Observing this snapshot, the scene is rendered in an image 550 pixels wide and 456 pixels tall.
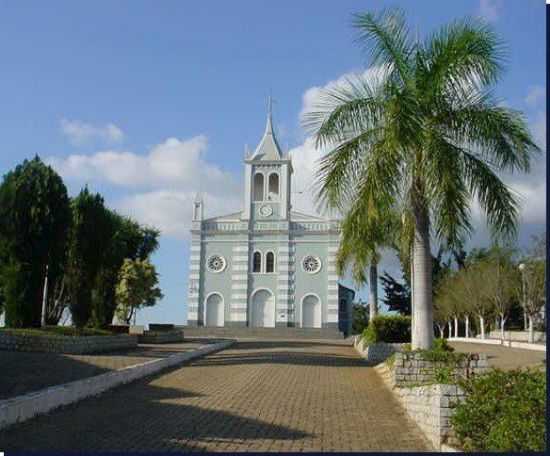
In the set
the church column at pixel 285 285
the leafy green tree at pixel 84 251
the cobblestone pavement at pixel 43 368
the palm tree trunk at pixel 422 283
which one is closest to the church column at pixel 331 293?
the church column at pixel 285 285

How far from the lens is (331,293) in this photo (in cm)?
4988

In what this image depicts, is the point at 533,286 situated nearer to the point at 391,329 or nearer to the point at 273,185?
the point at 391,329

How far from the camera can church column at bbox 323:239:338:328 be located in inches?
1939

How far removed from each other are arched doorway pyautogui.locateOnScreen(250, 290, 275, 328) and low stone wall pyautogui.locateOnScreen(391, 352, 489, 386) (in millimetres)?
37112

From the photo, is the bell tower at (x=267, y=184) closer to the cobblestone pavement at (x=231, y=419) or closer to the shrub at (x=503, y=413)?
the cobblestone pavement at (x=231, y=419)

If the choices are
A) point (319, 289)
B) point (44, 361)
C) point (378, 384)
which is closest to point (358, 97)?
point (378, 384)

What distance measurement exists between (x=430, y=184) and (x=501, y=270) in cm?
3090

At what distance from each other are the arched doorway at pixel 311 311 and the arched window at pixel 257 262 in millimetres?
4229

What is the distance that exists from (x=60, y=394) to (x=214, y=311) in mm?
40710

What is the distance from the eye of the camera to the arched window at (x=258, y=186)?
5297 centimetres

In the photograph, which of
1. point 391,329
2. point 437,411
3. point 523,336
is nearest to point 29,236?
point 391,329

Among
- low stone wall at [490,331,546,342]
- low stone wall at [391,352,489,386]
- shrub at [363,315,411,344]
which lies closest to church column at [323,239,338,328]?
low stone wall at [490,331,546,342]

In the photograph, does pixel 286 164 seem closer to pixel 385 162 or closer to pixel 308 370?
pixel 308 370

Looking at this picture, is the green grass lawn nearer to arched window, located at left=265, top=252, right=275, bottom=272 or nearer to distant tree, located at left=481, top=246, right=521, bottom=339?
distant tree, located at left=481, top=246, right=521, bottom=339
